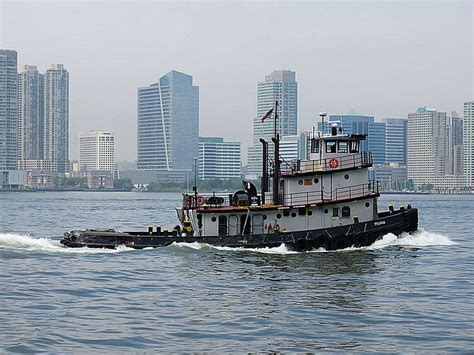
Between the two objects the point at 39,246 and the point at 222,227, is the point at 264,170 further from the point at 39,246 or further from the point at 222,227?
the point at 39,246

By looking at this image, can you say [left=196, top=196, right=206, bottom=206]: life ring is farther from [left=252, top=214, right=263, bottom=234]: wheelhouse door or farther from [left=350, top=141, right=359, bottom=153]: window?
[left=350, top=141, right=359, bottom=153]: window

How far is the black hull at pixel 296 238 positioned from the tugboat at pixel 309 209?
0.05 m

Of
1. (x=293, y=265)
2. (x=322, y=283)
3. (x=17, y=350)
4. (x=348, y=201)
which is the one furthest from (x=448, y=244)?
(x=17, y=350)

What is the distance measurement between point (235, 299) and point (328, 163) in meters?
13.4

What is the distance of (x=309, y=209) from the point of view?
3838 cm

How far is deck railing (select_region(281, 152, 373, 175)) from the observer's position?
38688 mm

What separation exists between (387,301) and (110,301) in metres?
9.41

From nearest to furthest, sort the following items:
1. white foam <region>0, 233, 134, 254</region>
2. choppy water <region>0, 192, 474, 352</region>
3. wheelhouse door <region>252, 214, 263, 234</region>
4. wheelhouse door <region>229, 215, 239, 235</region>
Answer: choppy water <region>0, 192, 474, 352</region>
wheelhouse door <region>252, 214, 263, 234</region>
wheelhouse door <region>229, 215, 239, 235</region>
white foam <region>0, 233, 134, 254</region>

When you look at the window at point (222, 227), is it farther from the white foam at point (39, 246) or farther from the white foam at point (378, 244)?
the white foam at point (39, 246)

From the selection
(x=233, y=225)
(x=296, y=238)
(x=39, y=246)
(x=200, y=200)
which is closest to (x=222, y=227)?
(x=233, y=225)

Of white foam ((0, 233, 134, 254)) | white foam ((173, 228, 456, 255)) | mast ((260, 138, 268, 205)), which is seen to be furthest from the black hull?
mast ((260, 138, 268, 205))

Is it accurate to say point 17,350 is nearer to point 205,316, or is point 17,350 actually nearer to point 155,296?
point 205,316

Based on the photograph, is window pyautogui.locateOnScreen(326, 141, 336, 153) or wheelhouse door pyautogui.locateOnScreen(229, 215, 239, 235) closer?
wheelhouse door pyautogui.locateOnScreen(229, 215, 239, 235)

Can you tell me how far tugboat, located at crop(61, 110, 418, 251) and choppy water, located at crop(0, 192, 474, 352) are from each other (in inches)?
28.0
